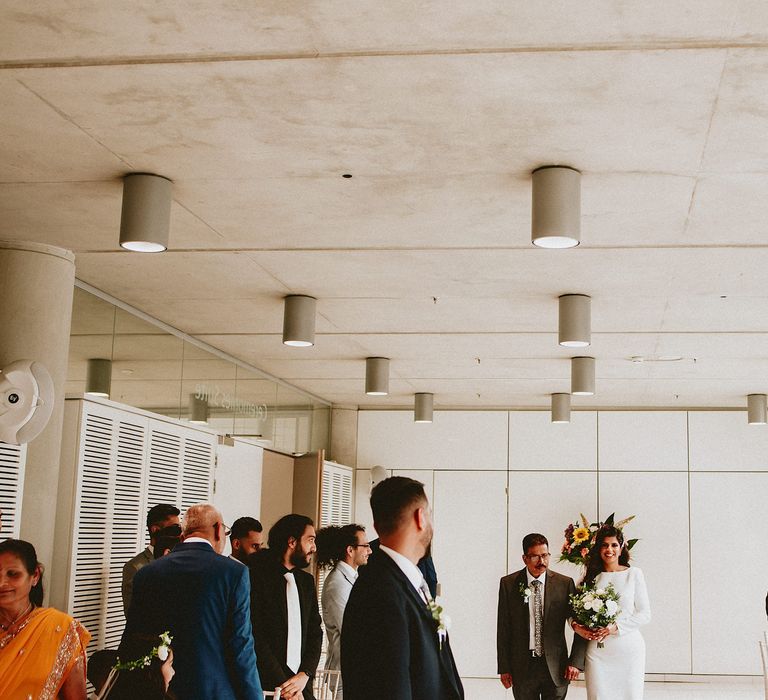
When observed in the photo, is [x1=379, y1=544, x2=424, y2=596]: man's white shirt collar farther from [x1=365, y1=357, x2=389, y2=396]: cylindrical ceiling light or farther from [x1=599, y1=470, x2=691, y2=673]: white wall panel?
[x1=599, y1=470, x2=691, y2=673]: white wall panel

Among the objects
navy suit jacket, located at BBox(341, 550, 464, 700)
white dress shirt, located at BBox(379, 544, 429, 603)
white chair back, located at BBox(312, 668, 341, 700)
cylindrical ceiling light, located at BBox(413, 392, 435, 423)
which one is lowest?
white chair back, located at BBox(312, 668, 341, 700)

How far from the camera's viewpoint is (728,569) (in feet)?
38.2

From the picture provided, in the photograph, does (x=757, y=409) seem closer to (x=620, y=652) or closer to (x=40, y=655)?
(x=620, y=652)

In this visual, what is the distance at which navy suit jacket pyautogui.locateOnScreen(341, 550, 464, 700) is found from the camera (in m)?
2.34

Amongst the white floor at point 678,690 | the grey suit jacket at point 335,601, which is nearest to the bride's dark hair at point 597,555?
the grey suit jacket at point 335,601

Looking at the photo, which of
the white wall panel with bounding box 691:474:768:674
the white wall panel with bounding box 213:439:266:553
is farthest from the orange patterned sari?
the white wall panel with bounding box 691:474:768:674

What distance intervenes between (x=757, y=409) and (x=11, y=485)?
8383 millimetres

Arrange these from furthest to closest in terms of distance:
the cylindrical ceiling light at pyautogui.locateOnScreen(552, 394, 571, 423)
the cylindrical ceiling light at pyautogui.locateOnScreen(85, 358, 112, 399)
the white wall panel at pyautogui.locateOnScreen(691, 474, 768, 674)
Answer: the white wall panel at pyautogui.locateOnScreen(691, 474, 768, 674)
the cylindrical ceiling light at pyautogui.locateOnScreen(552, 394, 571, 423)
the cylindrical ceiling light at pyautogui.locateOnScreen(85, 358, 112, 399)

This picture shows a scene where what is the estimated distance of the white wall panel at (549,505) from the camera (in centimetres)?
1205

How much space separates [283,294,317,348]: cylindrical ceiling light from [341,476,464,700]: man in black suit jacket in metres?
3.88

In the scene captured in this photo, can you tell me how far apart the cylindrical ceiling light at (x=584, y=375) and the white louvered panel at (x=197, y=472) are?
10.8ft

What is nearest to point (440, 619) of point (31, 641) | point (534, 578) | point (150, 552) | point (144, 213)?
point (31, 641)

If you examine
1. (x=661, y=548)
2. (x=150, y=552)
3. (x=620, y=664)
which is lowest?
(x=620, y=664)

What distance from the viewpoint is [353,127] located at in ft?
12.0
